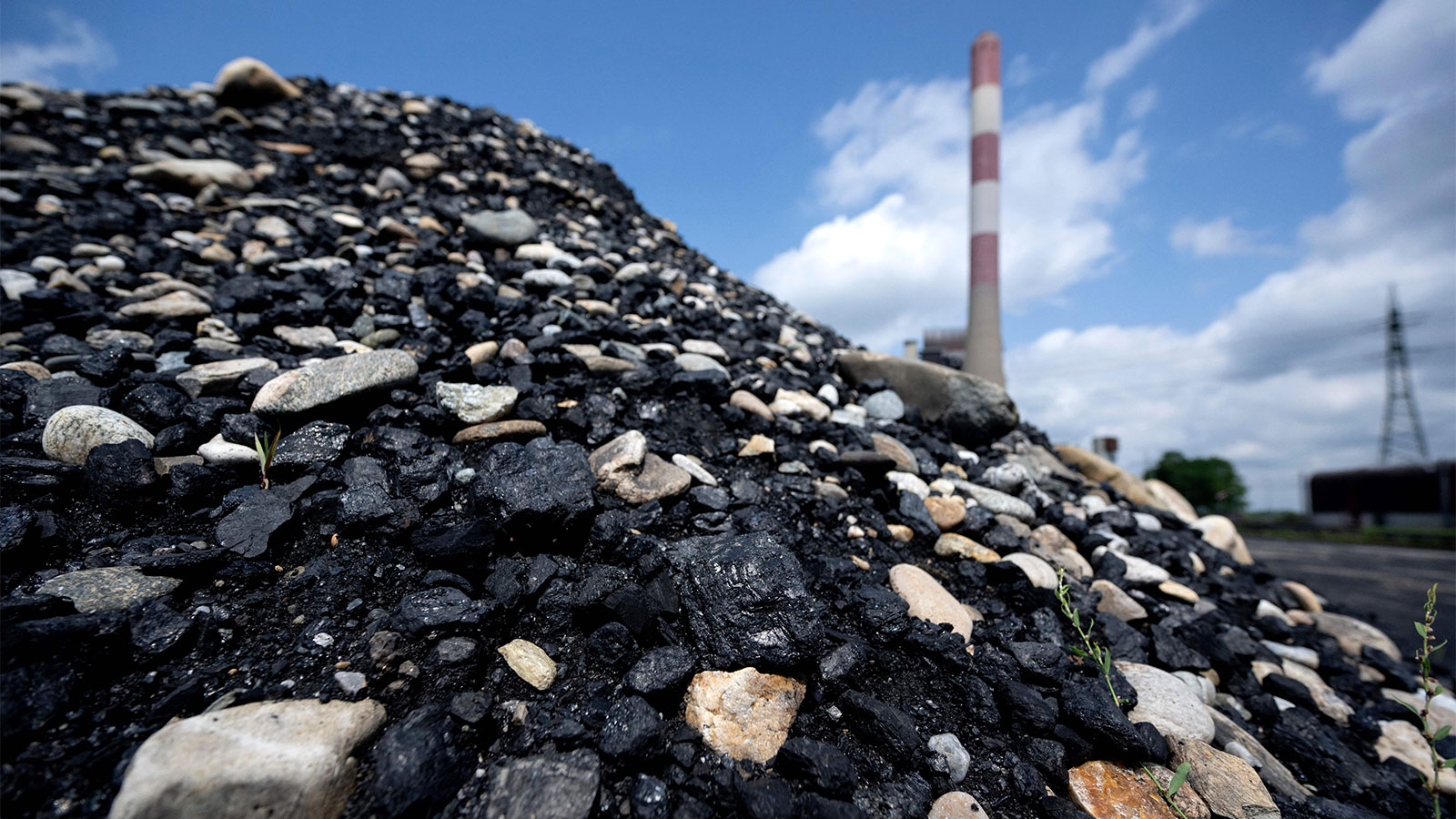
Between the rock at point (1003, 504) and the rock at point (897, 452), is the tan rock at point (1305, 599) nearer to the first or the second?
the rock at point (1003, 504)

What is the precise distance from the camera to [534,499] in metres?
2.03

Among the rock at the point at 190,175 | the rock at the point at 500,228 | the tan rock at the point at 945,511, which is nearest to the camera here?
the tan rock at the point at 945,511

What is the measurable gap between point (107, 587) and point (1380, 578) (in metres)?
19.4

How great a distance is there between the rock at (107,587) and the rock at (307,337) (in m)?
1.77

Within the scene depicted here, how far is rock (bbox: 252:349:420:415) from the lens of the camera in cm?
234

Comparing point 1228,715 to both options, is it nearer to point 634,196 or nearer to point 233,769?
point 233,769

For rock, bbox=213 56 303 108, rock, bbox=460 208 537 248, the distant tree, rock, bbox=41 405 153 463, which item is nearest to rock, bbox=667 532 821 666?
rock, bbox=41 405 153 463

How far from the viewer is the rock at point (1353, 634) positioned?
374 centimetres

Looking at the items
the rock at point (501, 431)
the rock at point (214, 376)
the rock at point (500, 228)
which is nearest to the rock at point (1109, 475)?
the rock at point (501, 431)

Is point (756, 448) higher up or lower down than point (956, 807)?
higher up

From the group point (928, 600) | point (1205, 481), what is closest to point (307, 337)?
point (928, 600)

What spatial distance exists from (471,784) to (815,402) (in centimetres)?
281

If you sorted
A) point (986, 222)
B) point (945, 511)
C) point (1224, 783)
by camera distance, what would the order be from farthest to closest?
point (986, 222) → point (945, 511) → point (1224, 783)

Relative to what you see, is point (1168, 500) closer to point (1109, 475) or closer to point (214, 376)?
point (1109, 475)
